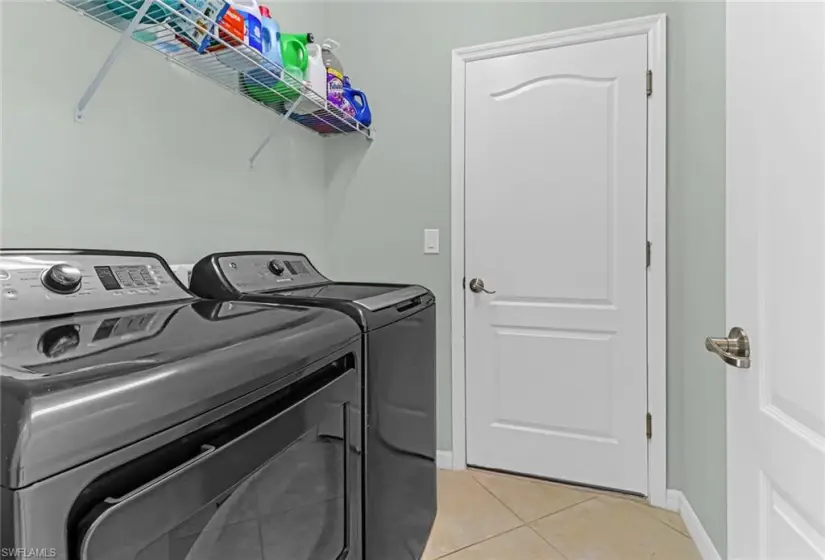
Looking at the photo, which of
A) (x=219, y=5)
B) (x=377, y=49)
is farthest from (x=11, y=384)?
(x=377, y=49)

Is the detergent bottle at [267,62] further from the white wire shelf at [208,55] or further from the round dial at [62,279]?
the round dial at [62,279]

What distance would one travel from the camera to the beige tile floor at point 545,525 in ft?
5.72

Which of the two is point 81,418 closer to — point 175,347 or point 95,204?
point 175,347

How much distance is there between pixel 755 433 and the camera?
2.76 feet

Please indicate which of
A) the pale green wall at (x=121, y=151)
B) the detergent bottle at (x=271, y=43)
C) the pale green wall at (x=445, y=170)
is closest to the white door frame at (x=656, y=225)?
the pale green wall at (x=445, y=170)

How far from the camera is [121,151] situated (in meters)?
1.39

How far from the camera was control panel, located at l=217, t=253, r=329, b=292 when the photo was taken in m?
1.45

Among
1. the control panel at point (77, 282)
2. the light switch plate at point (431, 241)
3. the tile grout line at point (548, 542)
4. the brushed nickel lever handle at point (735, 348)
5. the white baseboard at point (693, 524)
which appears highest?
the light switch plate at point (431, 241)

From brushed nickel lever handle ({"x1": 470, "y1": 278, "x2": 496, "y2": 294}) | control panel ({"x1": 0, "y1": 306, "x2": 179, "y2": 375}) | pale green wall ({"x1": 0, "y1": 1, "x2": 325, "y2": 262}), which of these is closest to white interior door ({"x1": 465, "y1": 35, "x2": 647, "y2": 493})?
brushed nickel lever handle ({"x1": 470, "y1": 278, "x2": 496, "y2": 294})

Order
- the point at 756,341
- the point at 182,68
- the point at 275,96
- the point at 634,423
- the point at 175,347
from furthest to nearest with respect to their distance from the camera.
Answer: the point at 634,423, the point at 275,96, the point at 182,68, the point at 756,341, the point at 175,347

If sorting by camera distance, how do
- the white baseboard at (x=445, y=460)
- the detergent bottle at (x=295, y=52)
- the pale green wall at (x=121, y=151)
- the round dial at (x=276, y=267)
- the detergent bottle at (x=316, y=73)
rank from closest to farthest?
the pale green wall at (x=121, y=151) → the round dial at (x=276, y=267) → the detergent bottle at (x=295, y=52) → the detergent bottle at (x=316, y=73) → the white baseboard at (x=445, y=460)

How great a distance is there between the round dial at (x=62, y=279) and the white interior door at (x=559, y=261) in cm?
169

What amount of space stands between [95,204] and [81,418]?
3.41ft

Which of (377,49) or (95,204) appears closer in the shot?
(95,204)
